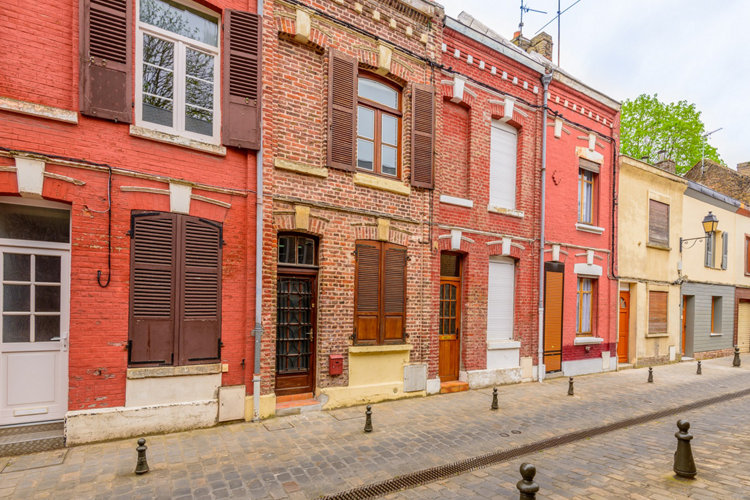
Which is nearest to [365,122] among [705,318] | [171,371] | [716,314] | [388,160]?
[388,160]

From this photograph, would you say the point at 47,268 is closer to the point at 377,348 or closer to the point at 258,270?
the point at 258,270

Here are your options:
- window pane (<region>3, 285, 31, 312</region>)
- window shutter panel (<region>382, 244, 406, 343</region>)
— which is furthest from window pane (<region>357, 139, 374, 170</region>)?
window pane (<region>3, 285, 31, 312</region>)

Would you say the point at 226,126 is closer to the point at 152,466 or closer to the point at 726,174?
the point at 152,466

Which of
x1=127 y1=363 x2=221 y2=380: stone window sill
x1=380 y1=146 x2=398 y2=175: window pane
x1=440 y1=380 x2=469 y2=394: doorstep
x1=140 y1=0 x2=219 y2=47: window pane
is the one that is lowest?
x1=440 y1=380 x2=469 y2=394: doorstep

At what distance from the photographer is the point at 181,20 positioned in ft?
21.4

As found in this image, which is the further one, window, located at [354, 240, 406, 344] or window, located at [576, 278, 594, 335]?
window, located at [576, 278, 594, 335]

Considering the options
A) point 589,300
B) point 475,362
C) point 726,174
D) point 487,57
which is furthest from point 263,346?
point 726,174

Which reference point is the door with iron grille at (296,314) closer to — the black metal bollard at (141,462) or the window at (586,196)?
the black metal bollard at (141,462)

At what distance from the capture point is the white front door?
18.0ft

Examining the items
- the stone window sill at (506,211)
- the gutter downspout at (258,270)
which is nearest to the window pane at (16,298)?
the gutter downspout at (258,270)

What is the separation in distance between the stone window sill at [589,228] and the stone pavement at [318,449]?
199 inches

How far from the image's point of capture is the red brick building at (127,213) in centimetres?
545

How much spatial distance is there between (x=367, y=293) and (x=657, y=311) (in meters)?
12.2

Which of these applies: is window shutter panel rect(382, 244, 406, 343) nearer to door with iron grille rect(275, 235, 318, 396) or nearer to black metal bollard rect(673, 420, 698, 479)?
door with iron grille rect(275, 235, 318, 396)
